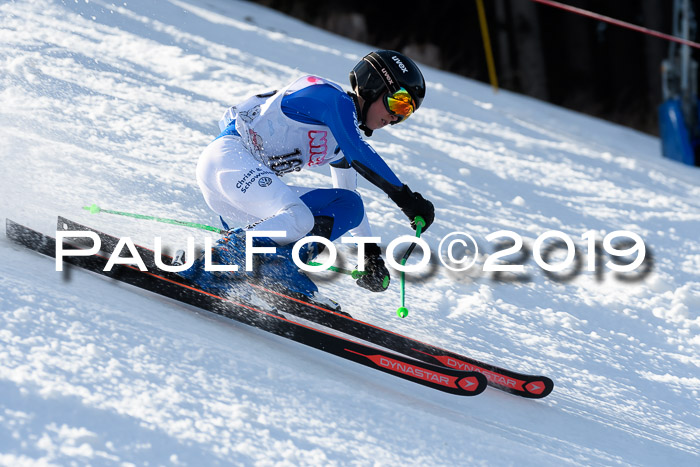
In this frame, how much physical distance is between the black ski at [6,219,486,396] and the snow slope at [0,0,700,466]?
5 cm

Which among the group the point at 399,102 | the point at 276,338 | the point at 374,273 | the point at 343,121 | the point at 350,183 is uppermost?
the point at 399,102

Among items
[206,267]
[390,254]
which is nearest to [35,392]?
[206,267]

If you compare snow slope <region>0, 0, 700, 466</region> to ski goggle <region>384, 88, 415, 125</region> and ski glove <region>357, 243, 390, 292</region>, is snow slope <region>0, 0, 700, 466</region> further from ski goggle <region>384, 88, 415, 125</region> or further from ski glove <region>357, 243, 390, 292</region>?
ski goggle <region>384, 88, 415, 125</region>

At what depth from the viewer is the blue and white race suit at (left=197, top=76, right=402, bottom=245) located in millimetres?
3014

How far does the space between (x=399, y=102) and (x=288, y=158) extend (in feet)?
1.63

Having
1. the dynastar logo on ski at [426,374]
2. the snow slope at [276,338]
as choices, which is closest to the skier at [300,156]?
the snow slope at [276,338]

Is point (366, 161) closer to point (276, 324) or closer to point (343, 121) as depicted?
point (343, 121)

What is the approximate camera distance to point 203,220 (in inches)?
169

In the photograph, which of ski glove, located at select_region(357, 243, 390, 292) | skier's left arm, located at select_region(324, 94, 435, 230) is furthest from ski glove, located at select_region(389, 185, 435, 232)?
ski glove, located at select_region(357, 243, 390, 292)

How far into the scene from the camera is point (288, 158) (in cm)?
326

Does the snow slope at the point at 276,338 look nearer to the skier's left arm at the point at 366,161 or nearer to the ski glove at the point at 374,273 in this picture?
the ski glove at the point at 374,273

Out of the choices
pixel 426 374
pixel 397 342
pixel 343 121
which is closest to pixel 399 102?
pixel 343 121

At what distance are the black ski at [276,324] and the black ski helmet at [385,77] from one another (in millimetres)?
883

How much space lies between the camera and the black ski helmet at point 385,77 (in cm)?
311
